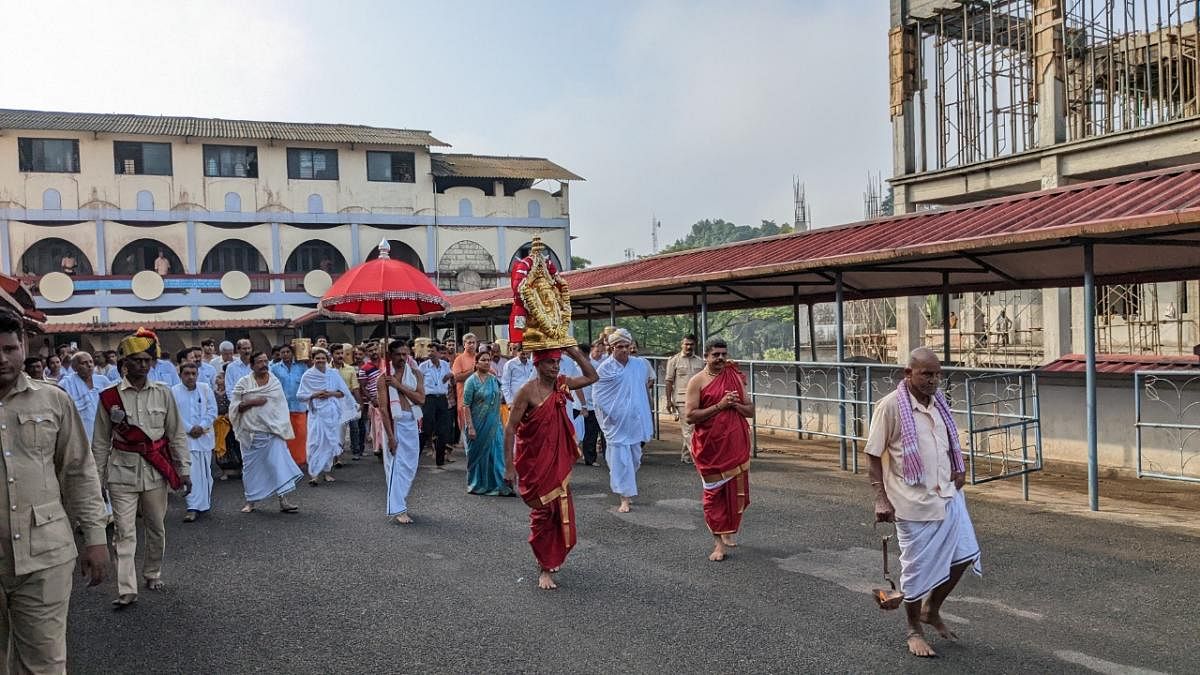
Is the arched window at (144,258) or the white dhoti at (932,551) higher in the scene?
the arched window at (144,258)

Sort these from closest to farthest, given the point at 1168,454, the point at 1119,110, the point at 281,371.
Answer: the point at 1168,454 → the point at 281,371 → the point at 1119,110

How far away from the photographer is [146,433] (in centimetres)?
646

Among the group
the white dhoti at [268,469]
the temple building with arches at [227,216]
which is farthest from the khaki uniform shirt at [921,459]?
the temple building with arches at [227,216]

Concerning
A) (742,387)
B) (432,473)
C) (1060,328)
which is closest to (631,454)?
(742,387)

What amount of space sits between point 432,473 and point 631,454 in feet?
13.7

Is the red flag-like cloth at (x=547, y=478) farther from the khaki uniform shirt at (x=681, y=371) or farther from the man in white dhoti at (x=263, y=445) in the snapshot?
the khaki uniform shirt at (x=681, y=371)

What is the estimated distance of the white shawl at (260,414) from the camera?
382 inches

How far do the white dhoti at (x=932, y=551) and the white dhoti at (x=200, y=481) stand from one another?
705 centimetres

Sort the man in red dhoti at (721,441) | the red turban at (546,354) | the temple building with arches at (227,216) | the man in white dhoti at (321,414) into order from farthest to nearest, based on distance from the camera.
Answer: the temple building with arches at (227,216) → the man in white dhoti at (321,414) → the man in red dhoti at (721,441) → the red turban at (546,354)

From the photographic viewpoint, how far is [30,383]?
371 centimetres

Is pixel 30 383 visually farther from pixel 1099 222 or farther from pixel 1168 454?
pixel 1168 454

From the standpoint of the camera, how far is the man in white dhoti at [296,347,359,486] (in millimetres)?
11898

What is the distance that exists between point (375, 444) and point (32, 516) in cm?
1123

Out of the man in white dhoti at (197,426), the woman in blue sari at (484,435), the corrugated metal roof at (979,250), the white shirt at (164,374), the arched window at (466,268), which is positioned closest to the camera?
the corrugated metal roof at (979,250)
